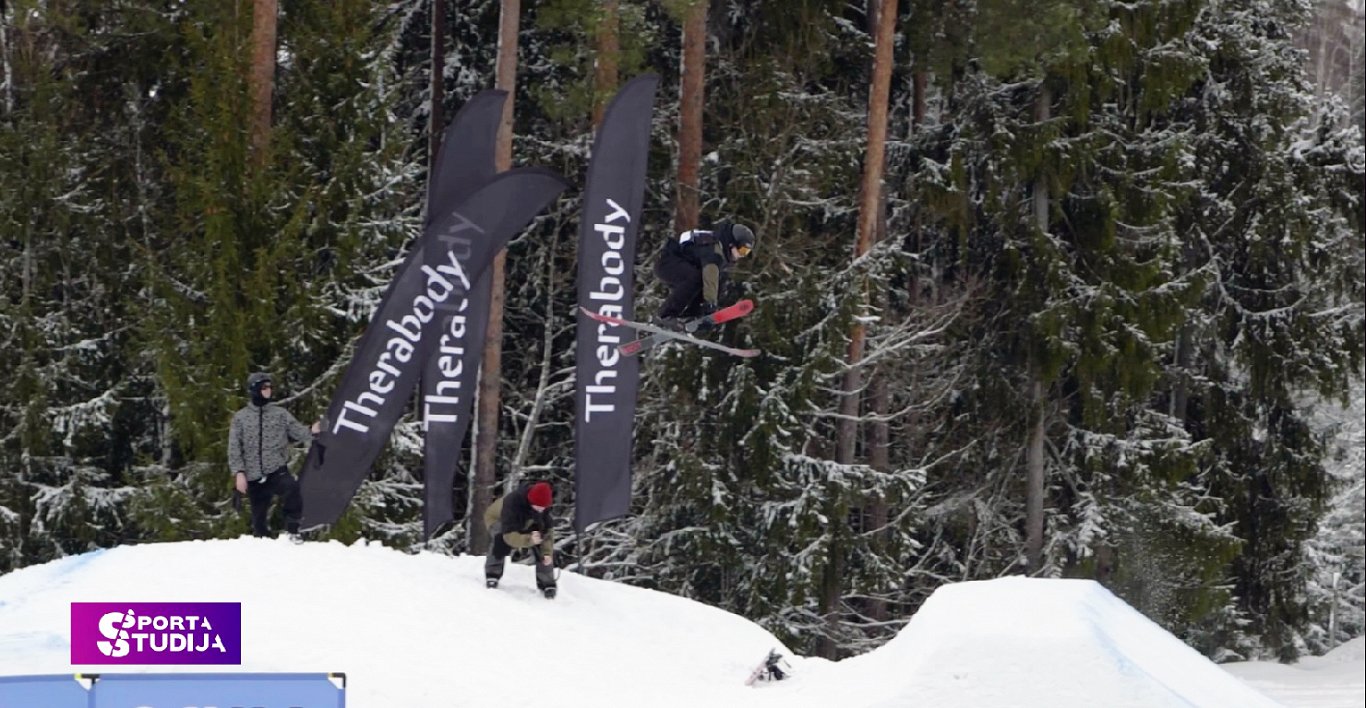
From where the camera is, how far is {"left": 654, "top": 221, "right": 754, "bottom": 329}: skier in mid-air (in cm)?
1489

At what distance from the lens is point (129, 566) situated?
1227cm

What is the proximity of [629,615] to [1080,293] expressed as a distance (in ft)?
37.0

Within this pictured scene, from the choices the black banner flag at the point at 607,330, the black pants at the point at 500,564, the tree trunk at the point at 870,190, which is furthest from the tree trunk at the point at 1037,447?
the black pants at the point at 500,564

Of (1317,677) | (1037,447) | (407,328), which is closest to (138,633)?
(407,328)

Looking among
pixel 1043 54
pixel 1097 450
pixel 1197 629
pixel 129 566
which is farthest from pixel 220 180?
pixel 1197 629

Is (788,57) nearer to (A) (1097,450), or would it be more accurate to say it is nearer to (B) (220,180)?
(A) (1097,450)

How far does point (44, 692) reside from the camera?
8.45m

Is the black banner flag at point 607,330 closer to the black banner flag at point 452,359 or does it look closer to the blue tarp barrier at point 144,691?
the black banner flag at point 452,359

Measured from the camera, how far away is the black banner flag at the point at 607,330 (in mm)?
16562

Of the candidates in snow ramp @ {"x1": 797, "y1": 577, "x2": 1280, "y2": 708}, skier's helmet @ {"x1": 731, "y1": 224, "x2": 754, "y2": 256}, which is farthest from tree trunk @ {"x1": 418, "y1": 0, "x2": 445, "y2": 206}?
snow ramp @ {"x1": 797, "y1": 577, "x2": 1280, "y2": 708}

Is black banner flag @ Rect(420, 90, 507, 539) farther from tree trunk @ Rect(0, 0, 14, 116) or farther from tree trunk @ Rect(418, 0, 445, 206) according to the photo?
tree trunk @ Rect(418, 0, 445, 206)

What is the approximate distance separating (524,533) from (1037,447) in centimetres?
1142

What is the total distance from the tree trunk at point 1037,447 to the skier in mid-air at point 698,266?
901 cm

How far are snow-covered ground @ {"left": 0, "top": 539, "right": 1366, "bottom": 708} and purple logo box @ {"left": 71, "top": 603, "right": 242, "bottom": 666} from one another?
0.11 m
